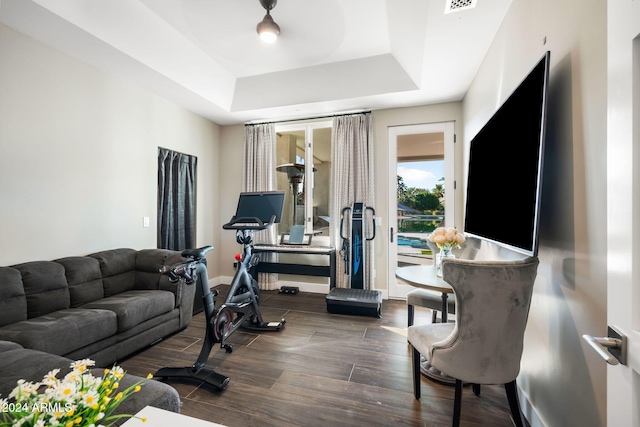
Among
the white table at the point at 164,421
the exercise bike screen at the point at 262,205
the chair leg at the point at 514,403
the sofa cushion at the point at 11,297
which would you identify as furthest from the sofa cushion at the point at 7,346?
the chair leg at the point at 514,403

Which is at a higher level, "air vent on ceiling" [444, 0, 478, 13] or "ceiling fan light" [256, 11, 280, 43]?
"ceiling fan light" [256, 11, 280, 43]

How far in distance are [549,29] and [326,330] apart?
2.97 m

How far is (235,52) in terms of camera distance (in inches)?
128

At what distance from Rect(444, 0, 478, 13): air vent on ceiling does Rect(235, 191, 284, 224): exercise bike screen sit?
2.04m

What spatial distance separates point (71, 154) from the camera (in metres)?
2.73

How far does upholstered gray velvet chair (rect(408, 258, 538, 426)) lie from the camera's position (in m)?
1.35

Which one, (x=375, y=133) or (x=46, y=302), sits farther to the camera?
(x=375, y=133)

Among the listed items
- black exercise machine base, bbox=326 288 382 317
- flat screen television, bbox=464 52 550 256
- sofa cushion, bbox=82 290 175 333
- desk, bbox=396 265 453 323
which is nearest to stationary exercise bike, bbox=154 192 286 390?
sofa cushion, bbox=82 290 175 333

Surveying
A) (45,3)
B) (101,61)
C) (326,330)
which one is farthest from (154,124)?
(326,330)

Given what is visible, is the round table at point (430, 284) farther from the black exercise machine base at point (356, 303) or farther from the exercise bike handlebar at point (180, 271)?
the exercise bike handlebar at point (180, 271)

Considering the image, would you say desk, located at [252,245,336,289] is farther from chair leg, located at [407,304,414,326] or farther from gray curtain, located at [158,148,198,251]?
chair leg, located at [407,304,414,326]

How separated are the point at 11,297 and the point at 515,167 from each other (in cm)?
350

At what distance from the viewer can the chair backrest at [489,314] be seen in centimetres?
135

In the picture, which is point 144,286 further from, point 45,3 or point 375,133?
point 375,133
